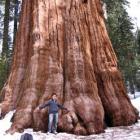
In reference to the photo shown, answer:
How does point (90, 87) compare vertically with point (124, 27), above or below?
below

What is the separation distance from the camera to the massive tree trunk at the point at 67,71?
12984 mm

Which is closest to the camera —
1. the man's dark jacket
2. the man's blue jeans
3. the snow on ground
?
the snow on ground

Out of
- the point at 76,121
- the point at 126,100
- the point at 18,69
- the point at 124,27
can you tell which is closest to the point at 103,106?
the point at 126,100

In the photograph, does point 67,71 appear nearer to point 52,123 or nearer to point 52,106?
point 52,106

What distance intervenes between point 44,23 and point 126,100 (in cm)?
444

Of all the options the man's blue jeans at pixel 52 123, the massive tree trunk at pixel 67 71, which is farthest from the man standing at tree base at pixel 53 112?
the massive tree trunk at pixel 67 71

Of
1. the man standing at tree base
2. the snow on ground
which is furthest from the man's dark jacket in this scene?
the snow on ground

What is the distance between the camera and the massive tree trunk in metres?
13.0

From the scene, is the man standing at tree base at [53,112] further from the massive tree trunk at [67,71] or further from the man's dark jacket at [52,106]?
the massive tree trunk at [67,71]

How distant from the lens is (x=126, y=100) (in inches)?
584

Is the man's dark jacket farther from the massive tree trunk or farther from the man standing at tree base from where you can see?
the massive tree trunk

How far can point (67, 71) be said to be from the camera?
547 inches

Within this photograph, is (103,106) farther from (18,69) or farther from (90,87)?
(18,69)

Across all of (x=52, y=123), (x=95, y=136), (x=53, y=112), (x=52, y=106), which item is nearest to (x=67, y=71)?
(x=52, y=106)
